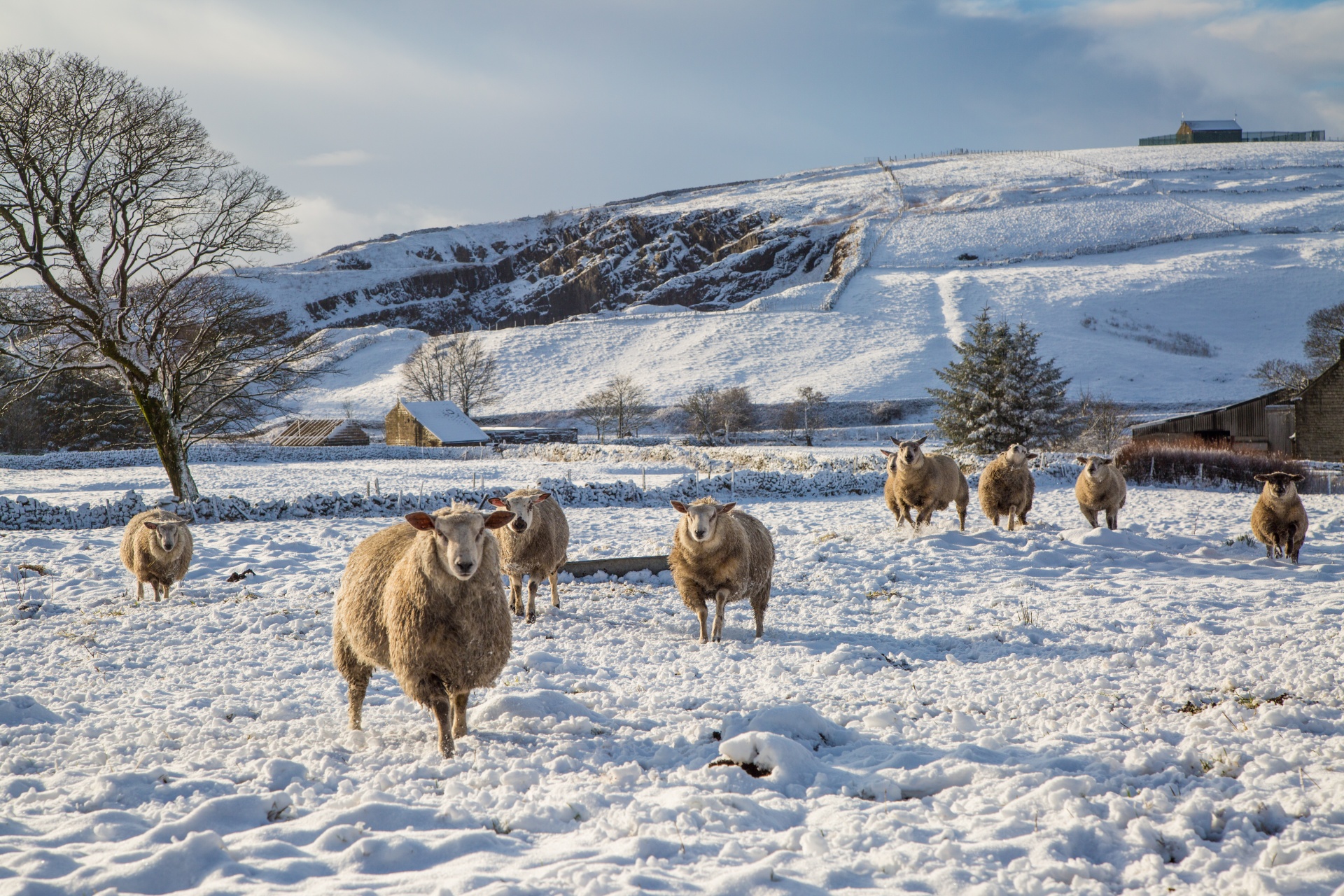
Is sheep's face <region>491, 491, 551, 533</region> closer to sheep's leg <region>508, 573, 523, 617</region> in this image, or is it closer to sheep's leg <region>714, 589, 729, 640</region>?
sheep's leg <region>508, 573, 523, 617</region>

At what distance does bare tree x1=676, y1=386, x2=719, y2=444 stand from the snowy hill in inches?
218

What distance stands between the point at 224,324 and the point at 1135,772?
2271 centimetres

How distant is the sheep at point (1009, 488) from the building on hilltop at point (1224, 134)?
186064 millimetres

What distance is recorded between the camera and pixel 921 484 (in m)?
14.9

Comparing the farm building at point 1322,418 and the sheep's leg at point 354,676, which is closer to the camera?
the sheep's leg at point 354,676

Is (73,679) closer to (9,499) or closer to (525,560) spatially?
(525,560)

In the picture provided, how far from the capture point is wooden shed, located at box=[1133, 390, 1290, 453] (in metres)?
36.4

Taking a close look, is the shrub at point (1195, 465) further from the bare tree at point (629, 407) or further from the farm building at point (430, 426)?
the bare tree at point (629, 407)

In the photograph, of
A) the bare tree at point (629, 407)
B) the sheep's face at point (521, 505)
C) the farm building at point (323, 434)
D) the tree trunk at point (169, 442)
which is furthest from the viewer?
the bare tree at point (629, 407)

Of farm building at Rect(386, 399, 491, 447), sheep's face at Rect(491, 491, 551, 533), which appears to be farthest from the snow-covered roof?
sheep's face at Rect(491, 491, 551, 533)

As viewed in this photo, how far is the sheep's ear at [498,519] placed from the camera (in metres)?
5.56

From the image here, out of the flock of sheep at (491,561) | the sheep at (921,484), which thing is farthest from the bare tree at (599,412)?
the flock of sheep at (491,561)

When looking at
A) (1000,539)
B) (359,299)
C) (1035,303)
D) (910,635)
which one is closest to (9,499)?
(910,635)

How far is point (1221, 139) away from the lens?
160625mm
